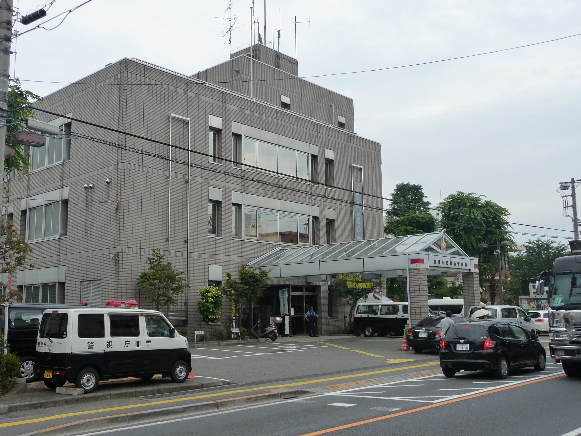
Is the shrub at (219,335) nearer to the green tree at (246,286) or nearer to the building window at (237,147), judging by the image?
the green tree at (246,286)

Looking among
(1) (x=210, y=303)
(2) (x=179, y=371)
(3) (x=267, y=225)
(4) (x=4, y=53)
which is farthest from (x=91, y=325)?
(3) (x=267, y=225)

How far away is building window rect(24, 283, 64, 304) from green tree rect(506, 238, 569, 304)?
50.6m

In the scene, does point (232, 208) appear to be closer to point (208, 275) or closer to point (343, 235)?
point (208, 275)

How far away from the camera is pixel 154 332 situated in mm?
15898

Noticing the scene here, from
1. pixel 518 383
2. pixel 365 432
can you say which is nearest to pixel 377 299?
pixel 518 383

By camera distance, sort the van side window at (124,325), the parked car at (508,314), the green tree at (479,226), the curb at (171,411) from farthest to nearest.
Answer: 1. the green tree at (479,226)
2. the parked car at (508,314)
3. the van side window at (124,325)
4. the curb at (171,411)

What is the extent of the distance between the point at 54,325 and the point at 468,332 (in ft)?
34.1

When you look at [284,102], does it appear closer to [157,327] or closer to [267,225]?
[267,225]

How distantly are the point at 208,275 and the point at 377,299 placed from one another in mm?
10434

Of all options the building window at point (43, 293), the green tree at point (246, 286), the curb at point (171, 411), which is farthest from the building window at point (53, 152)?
the curb at point (171, 411)

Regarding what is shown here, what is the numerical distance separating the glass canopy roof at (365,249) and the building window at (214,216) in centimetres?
274

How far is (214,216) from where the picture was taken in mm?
33406

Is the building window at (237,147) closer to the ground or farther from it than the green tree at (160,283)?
farther from it

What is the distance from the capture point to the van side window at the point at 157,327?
15812mm
